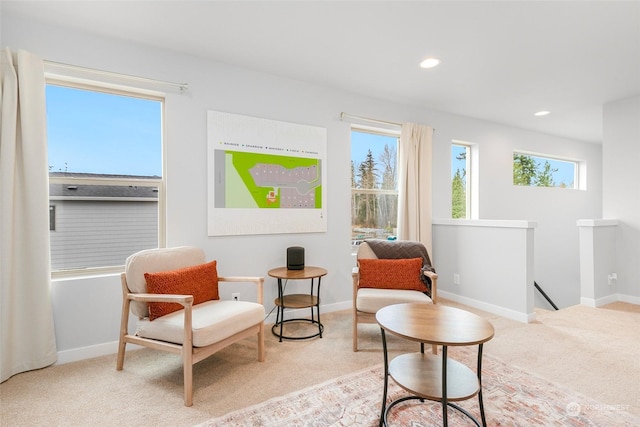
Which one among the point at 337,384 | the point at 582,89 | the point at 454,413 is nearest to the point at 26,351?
the point at 337,384

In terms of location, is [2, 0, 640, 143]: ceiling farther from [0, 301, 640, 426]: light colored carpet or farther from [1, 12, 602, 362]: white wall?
[0, 301, 640, 426]: light colored carpet

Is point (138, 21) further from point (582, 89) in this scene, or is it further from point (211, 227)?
point (582, 89)

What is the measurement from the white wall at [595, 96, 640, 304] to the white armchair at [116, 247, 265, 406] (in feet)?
14.7

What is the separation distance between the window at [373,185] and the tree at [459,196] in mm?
1117

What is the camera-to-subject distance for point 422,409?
1.79 meters

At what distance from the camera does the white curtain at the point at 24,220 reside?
2.11m

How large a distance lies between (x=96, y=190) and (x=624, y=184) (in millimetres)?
5745

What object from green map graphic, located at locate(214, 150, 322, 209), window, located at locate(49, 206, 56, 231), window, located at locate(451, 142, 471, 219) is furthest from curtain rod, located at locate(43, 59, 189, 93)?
window, located at locate(451, 142, 471, 219)

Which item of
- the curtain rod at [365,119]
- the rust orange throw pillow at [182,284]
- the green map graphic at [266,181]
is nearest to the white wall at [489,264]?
the curtain rod at [365,119]

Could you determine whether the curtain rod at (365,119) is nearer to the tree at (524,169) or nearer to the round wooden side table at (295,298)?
the round wooden side table at (295,298)

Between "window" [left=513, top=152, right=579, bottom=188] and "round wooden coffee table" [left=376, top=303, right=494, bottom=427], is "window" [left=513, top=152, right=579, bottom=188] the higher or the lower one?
the higher one

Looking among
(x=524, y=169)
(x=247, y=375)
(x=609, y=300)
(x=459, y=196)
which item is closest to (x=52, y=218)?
(x=247, y=375)

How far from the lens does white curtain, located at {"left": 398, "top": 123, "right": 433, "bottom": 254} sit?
3.90 meters

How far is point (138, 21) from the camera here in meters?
2.29
